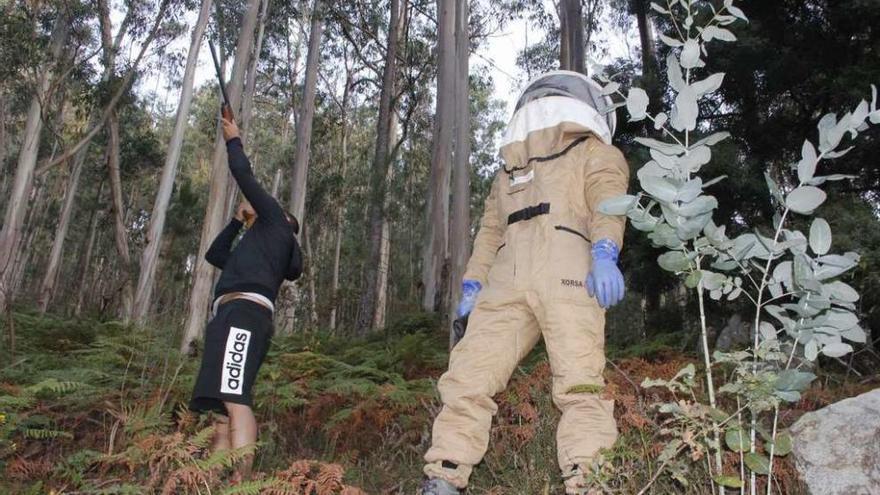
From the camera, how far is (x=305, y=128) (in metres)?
14.5

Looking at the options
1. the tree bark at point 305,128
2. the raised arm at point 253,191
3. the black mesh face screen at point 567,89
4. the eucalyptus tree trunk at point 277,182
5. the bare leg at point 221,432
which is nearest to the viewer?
the black mesh face screen at point 567,89

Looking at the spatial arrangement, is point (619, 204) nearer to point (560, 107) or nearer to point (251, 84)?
point (560, 107)

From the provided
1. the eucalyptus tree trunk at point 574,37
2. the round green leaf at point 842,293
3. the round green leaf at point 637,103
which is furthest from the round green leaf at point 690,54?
the eucalyptus tree trunk at point 574,37

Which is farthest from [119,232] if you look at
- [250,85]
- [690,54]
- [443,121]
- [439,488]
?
[690,54]

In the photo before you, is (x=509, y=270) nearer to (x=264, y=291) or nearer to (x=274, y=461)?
(x=264, y=291)

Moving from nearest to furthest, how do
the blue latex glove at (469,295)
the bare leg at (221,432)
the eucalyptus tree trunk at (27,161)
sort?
the blue latex glove at (469,295) → the bare leg at (221,432) → the eucalyptus tree trunk at (27,161)

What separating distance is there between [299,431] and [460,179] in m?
4.38

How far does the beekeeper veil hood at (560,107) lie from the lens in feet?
9.39

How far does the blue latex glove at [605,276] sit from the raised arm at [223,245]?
2.23 m

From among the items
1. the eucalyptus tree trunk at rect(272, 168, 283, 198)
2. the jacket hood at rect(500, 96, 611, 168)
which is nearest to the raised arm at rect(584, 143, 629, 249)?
the jacket hood at rect(500, 96, 611, 168)

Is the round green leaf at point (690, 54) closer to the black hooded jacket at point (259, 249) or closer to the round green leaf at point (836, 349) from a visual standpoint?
the round green leaf at point (836, 349)

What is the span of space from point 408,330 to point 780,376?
388 inches

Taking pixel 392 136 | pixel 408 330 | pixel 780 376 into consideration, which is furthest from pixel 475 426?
pixel 392 136

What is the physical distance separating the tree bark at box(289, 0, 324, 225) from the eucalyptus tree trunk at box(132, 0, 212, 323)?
2367mm
